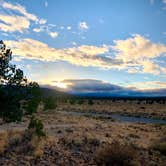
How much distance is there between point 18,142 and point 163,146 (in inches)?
377

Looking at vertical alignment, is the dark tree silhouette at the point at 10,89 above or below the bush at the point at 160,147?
above

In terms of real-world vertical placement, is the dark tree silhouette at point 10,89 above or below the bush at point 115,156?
above

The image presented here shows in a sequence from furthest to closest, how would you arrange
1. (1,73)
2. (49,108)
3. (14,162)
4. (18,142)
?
(49,108)
(1,73)
(18,142)
(14,162)

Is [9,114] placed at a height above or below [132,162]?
above

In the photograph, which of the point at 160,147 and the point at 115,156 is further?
the point at 160,147

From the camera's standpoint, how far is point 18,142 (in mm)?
22297

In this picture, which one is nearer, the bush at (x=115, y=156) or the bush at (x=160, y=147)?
the bush at (x=115, y=156)

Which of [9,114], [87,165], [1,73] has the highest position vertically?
[1,73]

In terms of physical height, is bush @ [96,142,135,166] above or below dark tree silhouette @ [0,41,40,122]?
below

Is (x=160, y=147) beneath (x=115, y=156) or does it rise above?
beneath

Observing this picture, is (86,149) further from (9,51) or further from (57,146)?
(9,51)

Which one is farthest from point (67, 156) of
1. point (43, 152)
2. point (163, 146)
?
point (163, 146)

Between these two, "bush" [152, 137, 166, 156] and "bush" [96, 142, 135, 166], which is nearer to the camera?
"bush" [96, 142, 135, 166]

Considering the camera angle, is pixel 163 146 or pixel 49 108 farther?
pixel 49 108
